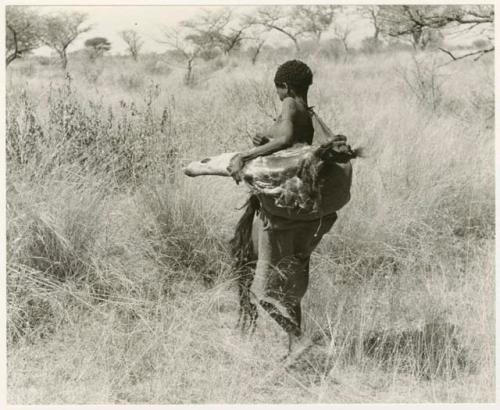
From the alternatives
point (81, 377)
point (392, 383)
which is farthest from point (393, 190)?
point (81, 377)

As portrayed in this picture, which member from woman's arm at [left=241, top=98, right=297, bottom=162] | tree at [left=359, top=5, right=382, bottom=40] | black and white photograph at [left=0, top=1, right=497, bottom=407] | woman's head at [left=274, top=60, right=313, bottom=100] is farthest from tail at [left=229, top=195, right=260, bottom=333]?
tree at [left=359, top=5, right=382, bottom=40]

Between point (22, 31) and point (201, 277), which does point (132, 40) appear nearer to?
point (22, 31)

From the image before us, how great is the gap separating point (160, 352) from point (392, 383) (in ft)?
3.69

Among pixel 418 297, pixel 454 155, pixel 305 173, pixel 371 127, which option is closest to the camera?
pixel 305 173

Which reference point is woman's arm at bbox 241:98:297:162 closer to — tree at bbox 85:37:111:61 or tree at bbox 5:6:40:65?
tree at bbox 5:6:40:65

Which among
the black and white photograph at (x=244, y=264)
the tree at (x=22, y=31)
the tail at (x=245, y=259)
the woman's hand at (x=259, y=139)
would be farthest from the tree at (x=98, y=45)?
the woman's hand at (x=259, y=139)

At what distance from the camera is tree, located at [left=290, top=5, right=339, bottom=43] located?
24594 mm

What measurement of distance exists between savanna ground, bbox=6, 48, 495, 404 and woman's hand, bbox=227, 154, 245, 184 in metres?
0.90

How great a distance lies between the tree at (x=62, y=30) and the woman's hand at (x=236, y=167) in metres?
22.7

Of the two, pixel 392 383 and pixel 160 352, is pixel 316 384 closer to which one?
pixel 392 383

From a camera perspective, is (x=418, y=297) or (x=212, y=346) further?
(x=418, y=297)

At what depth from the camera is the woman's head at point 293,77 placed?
2.62 meters

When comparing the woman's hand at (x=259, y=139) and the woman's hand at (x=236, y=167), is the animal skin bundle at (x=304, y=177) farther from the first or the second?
the woman's hand at (x=259, y=139)

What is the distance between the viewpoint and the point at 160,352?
300cm
